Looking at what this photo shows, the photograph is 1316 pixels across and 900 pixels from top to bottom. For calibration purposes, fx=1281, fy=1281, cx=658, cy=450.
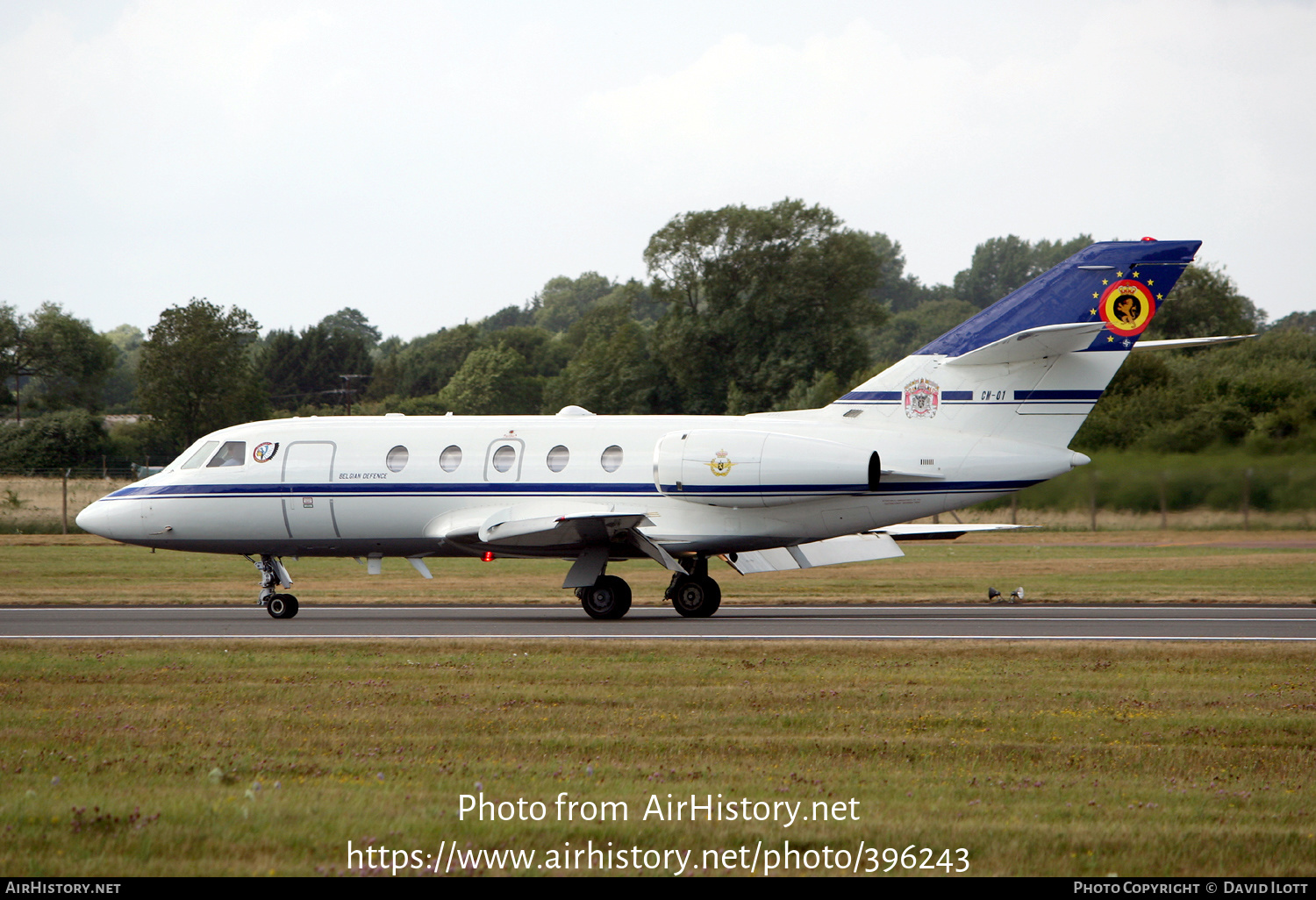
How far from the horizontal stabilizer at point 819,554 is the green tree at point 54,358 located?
66.1 metres

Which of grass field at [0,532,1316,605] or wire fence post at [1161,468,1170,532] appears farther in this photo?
wire fence post at [1161,468,1170,532]

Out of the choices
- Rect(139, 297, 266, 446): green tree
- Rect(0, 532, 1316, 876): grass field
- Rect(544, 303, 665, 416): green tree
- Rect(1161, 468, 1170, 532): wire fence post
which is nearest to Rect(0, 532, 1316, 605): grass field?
Rect(1161, 468, 1170, 532): wire fence post

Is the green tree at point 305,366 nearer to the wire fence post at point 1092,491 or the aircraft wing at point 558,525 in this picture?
the wire fence post at point 1092,491

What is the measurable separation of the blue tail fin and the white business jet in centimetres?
3

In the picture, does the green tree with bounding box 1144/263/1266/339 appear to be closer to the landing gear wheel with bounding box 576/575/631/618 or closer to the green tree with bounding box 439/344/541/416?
the green tree with bounding box 439/344/541/416

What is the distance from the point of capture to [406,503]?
2148 centimetres

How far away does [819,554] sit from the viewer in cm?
2170

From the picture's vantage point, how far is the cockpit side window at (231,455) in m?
22.5

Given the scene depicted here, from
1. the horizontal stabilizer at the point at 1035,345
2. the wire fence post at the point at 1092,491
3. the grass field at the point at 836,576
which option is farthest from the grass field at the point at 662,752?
the wire fence post at the point at 1092,491

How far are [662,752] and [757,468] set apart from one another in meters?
10.5

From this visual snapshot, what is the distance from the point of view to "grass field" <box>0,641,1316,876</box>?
23.1 feet

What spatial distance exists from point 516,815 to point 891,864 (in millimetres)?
2215
